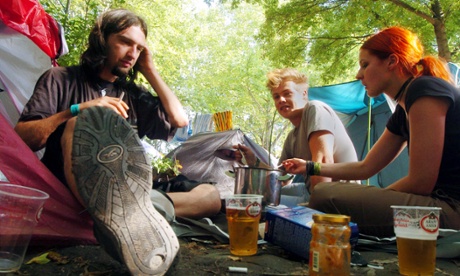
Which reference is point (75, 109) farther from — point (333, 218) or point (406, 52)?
point (406, 52)

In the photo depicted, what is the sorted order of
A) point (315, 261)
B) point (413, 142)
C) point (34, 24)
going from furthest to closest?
point (34, 24), point (413, 142), point (315, 261)

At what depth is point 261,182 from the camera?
1.84 metres

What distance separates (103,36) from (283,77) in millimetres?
1377

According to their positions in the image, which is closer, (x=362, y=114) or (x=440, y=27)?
(x=362, y=114)

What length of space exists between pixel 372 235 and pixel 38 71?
265cm

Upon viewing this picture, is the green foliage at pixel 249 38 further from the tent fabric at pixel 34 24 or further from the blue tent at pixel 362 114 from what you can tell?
the tent fabric at pixel 34 24

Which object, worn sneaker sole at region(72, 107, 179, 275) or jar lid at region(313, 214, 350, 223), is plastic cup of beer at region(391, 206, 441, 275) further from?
worn sneaker sole at region(72, 107, 179, 275)

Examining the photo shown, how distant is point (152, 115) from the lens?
2277mm

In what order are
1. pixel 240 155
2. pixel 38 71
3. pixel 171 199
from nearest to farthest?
pixel 171 199 → pixel 240 155 → pixel 38 71

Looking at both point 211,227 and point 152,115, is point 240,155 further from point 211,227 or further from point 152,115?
point 211,227

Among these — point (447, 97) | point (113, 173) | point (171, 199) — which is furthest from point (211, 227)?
point (447, 97)

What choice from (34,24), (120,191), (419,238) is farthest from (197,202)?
(34,24)

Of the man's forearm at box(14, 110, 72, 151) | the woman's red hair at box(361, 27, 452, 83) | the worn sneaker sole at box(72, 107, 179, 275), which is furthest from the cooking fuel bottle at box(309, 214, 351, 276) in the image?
the man's forearm at box(14, 110, 72, 151)

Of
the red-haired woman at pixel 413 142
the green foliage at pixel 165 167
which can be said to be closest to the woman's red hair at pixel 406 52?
the red-haired woman at pixel 413 142
